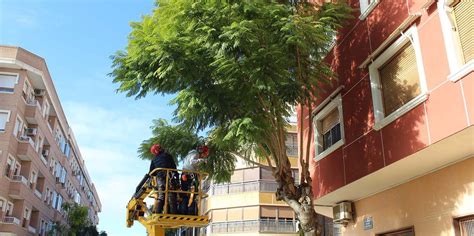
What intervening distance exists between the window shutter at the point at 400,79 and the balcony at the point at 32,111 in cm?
3012

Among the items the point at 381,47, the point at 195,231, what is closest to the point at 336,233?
the point at 381,47

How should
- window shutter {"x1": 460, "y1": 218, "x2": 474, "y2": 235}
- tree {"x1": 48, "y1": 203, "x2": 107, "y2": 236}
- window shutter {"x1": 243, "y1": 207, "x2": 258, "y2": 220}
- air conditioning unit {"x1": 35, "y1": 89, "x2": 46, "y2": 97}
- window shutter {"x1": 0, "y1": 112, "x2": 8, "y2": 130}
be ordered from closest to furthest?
1. window shutter {"x1": 460, "y1": 218, "x2": 474, "y2": 235}
2. window shutter {"x1": 0, "y1": 112, "x2": 8, "y2": 130}
3. window shutter {"x1": 243, "y1": 207, "x2": 258, "y2": 220}
4. air conditioning unit {"x1": 35, "y1": 89, "x2": 46, "y2": 97}
5. tree {"x1": 48, "y1": 203, "x2": 107, "y2": 236}

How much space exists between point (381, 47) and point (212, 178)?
222 inches

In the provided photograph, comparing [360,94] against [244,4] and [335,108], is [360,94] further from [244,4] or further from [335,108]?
[244,4]

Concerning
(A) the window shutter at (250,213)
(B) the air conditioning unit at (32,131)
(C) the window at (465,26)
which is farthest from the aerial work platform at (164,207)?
(B) the air conditioning unit at (32,131)

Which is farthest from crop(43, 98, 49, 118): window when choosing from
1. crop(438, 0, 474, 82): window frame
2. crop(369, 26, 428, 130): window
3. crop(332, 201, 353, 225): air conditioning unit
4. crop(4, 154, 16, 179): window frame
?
crop(438, 0, 474, 82): window frame

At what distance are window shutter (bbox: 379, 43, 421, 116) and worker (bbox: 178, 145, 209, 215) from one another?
4.28m

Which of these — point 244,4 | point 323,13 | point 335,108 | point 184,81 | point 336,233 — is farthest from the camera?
point 336,233

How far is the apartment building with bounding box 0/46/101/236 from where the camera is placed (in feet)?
99.4

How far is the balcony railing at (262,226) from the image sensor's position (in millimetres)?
33156

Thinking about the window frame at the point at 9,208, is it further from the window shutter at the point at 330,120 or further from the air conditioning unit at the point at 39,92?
the window shutter at the point at 330,120

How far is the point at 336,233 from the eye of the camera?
15.1m

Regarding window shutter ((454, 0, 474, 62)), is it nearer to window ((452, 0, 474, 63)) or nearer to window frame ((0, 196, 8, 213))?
window ((452, 0, 474, 63))

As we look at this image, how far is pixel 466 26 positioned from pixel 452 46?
39 cm
